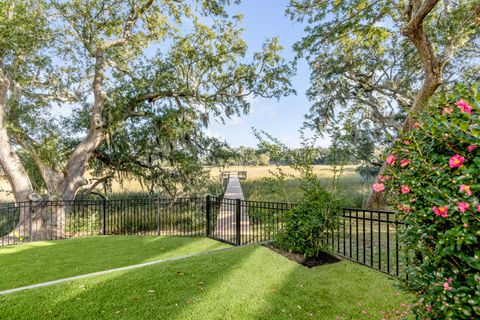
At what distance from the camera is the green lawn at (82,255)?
4.04 m

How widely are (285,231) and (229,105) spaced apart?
24.6ft

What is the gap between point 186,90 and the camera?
31.6 feet

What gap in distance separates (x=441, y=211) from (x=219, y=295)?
2461 mm

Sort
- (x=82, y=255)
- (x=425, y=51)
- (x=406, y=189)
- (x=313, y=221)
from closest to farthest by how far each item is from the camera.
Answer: (x=406, y=189) < (x=313, y=221) < (x=82, y=255) < (x=425, y=51)

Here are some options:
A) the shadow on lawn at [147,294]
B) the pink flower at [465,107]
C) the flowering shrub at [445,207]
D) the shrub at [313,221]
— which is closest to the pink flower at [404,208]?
the flowering shrub at [445,207]

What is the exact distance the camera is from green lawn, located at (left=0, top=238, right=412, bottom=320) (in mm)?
2543

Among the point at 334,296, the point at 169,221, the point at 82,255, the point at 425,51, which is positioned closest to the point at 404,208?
the point at 334,296

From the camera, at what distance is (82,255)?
203 inches

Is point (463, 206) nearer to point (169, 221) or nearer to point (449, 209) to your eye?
point (449, 209)

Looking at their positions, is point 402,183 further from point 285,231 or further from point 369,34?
point 369,34

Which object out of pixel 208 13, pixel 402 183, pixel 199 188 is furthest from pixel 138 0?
pixel 402 183

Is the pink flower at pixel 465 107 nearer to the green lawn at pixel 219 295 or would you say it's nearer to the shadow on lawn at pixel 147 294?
the green lawn at pixel 219 295

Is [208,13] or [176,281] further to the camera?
[208,13]

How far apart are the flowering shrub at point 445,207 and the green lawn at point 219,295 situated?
114 centimetres
